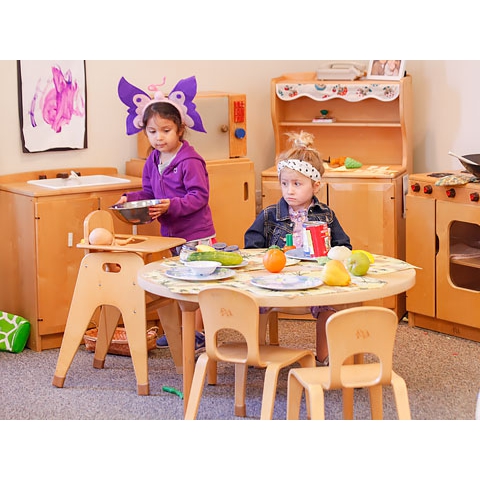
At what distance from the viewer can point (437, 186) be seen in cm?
462

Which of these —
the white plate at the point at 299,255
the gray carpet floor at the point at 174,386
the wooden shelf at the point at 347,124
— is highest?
the wooden shelf at the point at 347,124

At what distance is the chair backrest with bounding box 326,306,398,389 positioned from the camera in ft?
9.30

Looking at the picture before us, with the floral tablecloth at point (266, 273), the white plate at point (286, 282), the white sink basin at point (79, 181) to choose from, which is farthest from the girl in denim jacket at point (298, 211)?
the white sink basin at point (79, 181)

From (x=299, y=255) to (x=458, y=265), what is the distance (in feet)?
4.24

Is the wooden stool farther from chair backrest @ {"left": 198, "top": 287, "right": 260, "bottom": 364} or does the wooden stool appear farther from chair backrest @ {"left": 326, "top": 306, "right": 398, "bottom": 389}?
chair backrest @ {"left": 326, "top": 306, "right": 398, "bottom": 389}

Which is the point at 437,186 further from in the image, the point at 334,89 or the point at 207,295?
the point at 207,295

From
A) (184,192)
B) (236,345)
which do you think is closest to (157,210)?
(184,192)

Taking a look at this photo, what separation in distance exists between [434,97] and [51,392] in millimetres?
2552

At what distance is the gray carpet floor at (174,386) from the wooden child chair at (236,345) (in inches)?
16.5

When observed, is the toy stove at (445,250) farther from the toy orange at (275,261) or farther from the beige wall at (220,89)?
the toy orange at (275,261)

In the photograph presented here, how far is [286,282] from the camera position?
327 centimetres

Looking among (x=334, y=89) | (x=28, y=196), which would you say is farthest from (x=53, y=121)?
(x=334, y=89)

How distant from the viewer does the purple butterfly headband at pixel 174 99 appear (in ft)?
14.4

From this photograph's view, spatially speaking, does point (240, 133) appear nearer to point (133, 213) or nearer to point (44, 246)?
point (133, 213)
